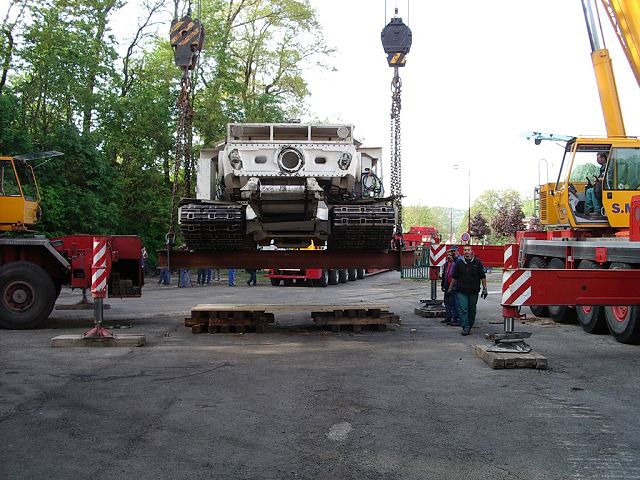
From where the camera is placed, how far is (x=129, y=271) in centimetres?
A: 1312

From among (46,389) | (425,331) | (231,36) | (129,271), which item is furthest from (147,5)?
(46,389)

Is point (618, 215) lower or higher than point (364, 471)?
higher

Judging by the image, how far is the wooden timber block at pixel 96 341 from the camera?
1027cm

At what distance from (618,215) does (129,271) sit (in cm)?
956

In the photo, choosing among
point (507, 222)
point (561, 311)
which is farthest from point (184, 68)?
point (507, 222)

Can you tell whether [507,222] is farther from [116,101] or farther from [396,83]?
[396,83]

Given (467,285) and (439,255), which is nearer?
(467,285)

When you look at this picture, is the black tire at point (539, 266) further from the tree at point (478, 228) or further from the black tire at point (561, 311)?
the tree at point (478, 228)

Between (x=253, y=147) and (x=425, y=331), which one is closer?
(x=253, y=147)

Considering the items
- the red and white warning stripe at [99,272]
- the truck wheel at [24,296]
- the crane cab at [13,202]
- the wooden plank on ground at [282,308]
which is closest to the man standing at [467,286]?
the wooden plank on ground at [282,308]

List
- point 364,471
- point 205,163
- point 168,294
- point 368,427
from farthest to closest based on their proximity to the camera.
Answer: point 168,294
point 205,163
point 368,427
point 364,471

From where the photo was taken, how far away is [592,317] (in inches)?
490

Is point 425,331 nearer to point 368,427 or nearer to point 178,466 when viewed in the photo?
point 368,427

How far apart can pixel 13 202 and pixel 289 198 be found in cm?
628
